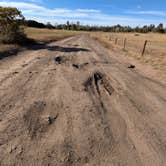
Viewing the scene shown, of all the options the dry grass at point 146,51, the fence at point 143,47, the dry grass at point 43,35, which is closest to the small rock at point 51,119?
the dry grass at point 146,51

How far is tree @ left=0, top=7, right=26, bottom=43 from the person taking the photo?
20.4 m

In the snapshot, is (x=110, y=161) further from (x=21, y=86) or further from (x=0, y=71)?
(x=0, y=71)

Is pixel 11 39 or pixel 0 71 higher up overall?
pixel 0 71

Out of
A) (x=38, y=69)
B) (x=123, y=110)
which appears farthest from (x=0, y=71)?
(x=123, y=110)

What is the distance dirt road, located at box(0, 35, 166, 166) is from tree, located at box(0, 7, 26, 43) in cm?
1246

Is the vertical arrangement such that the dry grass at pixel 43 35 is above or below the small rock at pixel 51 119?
below

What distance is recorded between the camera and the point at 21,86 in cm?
749

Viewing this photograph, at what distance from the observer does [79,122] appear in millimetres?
5176

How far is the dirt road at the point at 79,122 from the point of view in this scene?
3.91 m

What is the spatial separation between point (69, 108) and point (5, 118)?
1590 millimetres

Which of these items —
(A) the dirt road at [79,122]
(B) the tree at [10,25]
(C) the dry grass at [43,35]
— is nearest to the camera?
(A) the dirt road at [79,122]

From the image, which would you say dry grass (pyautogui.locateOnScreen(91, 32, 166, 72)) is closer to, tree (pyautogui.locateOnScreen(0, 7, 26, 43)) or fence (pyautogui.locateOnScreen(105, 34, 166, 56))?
fence (pyautogui.locateOnScreen(105, 34, 166, 56))

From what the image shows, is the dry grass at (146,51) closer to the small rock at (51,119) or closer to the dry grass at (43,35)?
the dry grass at (43,35)

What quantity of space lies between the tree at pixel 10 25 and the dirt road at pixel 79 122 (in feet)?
40.9
